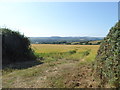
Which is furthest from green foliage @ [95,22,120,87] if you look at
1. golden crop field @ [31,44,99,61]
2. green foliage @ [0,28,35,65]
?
green foliage @ [0,28,35,65]

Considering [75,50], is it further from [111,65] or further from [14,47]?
[111,65]

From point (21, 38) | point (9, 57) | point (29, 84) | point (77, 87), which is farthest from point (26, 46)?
point (77, 87)

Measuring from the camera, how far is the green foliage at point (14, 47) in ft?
51.8

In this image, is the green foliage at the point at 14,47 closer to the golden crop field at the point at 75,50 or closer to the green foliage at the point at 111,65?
the golden crop field at the point at 75,50

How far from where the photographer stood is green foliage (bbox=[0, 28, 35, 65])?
622 inches

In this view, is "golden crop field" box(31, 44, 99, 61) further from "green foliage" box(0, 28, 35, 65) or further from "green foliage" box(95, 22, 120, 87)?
"green foliage" box(95, 22, 120, 87)

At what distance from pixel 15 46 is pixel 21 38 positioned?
1512mm

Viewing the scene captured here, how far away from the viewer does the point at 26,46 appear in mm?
18578

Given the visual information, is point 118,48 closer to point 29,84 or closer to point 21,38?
point 29,84

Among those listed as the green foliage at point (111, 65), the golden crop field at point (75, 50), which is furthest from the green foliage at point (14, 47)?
the green foliage at point (111, 65)

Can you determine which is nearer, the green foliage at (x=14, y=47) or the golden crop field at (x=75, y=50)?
the green foliage at (x=14, y=47)

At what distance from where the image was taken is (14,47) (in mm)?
16750

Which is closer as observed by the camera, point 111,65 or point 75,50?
point 111,65

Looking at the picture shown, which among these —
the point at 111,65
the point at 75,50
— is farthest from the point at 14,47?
the point at 75,50
